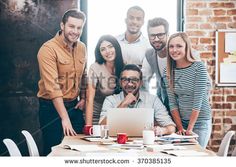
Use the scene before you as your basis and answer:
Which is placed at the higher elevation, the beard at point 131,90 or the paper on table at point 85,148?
the beard at point 131,90

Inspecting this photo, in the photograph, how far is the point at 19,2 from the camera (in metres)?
3.81

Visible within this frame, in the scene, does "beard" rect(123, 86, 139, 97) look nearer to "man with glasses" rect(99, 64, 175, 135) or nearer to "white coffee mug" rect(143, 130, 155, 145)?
"man with glasses" rect(99, 64, 175, 135)

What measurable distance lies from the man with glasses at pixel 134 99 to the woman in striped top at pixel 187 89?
88 mm

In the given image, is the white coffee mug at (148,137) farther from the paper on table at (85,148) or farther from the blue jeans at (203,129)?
the blue jeans at (203,129)

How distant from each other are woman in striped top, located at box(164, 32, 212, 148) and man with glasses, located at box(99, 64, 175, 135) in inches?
3.4

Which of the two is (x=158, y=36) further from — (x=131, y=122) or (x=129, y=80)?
(x=131, y=122)

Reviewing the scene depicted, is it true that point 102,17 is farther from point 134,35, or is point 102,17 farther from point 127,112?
point 127,112

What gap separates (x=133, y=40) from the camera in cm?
385

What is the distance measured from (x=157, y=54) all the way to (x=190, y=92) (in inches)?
16.9

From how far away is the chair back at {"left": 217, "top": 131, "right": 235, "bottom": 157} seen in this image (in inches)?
142

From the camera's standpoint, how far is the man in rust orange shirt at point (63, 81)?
12.6 ft

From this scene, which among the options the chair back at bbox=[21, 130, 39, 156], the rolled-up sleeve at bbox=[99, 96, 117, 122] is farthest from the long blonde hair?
the chair back at bbox=[21, 130, 39, 156]

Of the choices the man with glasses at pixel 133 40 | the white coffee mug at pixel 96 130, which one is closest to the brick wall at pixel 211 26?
the man with glasses at pixel 133 40

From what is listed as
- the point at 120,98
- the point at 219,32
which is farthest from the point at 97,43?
the point at 219,32
